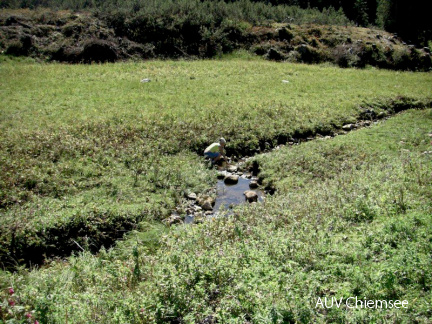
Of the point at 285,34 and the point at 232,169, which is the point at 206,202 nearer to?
the point at 232,169

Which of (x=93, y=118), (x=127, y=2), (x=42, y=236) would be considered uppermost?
(x=127, y=2)

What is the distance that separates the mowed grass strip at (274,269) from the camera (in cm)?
503

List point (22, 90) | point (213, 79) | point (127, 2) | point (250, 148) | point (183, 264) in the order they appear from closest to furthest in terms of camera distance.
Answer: point (183, 264), point (250, 148), point (22, 90), point (213, 79), point (127, 2)

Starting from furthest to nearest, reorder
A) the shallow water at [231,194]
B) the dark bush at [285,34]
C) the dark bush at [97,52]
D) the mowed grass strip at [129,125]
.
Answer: the dark bush at [285,34], the dark bush at [97,52], the shallow water at [231,194], the mowed grass strip at [129,125]

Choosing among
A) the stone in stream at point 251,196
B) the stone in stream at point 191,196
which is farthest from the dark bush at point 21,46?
the stone in stream at point 251,196

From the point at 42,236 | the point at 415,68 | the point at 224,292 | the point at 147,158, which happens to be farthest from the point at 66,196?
the point at 415,68

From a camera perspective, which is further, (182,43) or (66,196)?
(182,43)

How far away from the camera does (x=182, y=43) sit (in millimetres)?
32656

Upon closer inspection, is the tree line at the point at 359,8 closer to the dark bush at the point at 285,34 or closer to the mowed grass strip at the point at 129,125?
the dark bush at the point at 285,34

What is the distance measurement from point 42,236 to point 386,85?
2354cm

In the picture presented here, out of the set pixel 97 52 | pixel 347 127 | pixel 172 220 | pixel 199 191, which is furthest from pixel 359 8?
pixel 172 220

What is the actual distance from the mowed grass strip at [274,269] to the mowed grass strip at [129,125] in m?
1.62

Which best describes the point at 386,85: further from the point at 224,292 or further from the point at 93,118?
the point at 224,292

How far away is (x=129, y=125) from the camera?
577 inches
